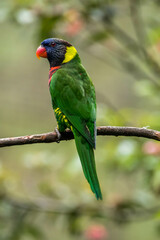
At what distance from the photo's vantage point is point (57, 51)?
265 cm

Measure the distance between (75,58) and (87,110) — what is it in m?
0.52

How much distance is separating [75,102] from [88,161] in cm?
39

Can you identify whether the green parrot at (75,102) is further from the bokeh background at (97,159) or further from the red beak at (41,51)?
the bokeh background at (97,159)

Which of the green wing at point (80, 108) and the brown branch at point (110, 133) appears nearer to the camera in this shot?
the brown branch at point (110, 133)

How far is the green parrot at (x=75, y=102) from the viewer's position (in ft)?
6.72

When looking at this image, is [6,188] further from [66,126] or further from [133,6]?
[133,6]

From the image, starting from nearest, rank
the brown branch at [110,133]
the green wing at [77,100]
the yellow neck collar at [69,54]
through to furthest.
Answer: the brown branch at [110,133] → the green wing at [77,100] → the yellow neck collar at [69,54]

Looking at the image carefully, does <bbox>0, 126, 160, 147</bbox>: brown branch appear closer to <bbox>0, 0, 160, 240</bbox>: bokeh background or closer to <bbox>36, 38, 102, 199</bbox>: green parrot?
<bbox>36, 38, 102, 199</bbox>: green parrot

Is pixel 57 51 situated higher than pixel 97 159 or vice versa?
pixel 57 51

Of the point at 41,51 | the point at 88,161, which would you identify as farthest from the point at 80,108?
the point at 41,51

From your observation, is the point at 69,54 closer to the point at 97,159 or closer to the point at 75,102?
the point at 75,102

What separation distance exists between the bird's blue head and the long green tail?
0.63 m

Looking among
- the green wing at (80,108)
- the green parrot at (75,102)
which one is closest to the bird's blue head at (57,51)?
the green parrot at (75,102)

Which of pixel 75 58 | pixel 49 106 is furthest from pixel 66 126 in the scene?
pixel 49 106
